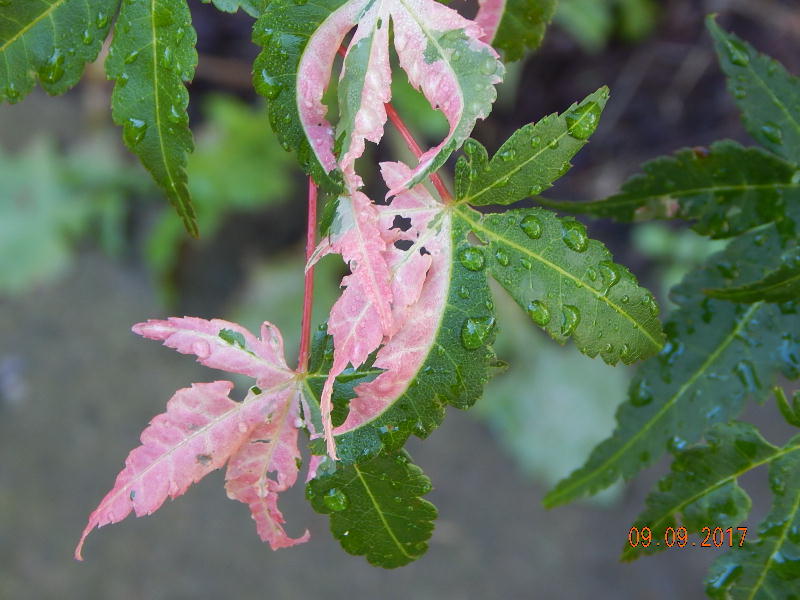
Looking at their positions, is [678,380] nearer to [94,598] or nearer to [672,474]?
[672,474]

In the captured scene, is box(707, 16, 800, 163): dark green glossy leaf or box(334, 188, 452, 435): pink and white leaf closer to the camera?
box(334, 188, 452, 435): pink and white leaf

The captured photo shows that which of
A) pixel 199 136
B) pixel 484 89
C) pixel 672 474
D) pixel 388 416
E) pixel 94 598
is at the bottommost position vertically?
pixel 94 598

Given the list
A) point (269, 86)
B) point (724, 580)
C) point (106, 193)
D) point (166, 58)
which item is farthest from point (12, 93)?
point (106, 193)

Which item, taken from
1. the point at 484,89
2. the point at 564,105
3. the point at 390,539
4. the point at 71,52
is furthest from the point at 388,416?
the point at 564,105

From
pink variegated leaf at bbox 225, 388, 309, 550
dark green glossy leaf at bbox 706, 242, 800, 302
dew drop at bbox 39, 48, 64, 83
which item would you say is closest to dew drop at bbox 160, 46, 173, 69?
dew drop at bbox 39, 48, 64, 83

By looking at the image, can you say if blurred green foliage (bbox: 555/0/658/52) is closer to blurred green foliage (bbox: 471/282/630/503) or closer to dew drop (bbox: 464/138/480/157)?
blurred green foliage (bbox: 471/282/630/503)
